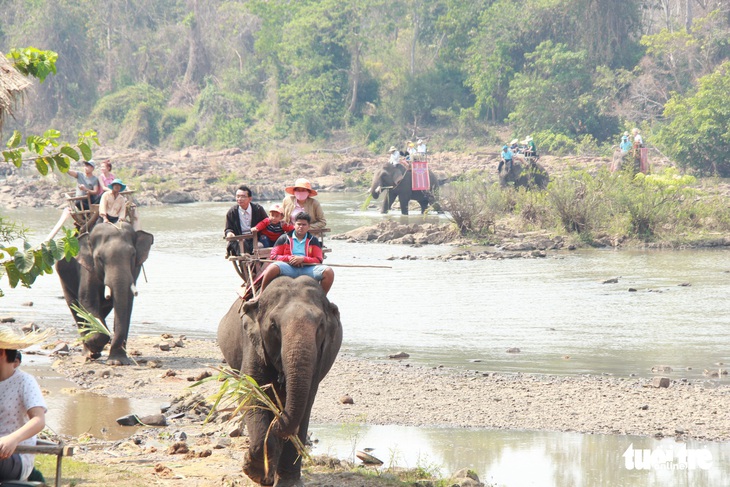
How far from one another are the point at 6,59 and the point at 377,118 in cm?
4413

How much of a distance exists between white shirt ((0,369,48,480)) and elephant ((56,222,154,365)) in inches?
258

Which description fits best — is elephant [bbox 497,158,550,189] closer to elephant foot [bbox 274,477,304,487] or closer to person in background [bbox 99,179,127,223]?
person in background [bbox 99,179,127,223]

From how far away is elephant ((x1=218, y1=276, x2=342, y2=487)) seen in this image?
284 inches

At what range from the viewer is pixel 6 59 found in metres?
7.71

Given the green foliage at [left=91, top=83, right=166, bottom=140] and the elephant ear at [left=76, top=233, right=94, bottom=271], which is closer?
the elephant ear at [left=76, top=233, right=94, bottom=271]

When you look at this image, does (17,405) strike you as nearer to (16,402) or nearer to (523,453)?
(16,402)

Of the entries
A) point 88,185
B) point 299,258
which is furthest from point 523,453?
point 88,185

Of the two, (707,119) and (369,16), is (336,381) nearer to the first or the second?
(707,119)

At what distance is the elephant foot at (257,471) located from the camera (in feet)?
25.3

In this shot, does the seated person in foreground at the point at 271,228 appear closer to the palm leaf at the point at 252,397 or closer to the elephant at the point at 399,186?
the palm leaf at the point at 252,397

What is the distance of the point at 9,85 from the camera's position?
25.0 feet

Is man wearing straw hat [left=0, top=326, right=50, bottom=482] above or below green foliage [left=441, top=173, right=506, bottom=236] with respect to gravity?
above

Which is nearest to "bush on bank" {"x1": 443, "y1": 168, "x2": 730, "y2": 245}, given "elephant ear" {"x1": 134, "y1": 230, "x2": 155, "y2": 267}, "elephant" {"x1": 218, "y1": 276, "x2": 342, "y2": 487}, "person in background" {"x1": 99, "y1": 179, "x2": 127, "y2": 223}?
"elephant ear" {"x1": 134, "y1": 230, "x2": 155, "y2": 267}

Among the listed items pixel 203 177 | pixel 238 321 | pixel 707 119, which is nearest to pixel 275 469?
pixel 238 321
